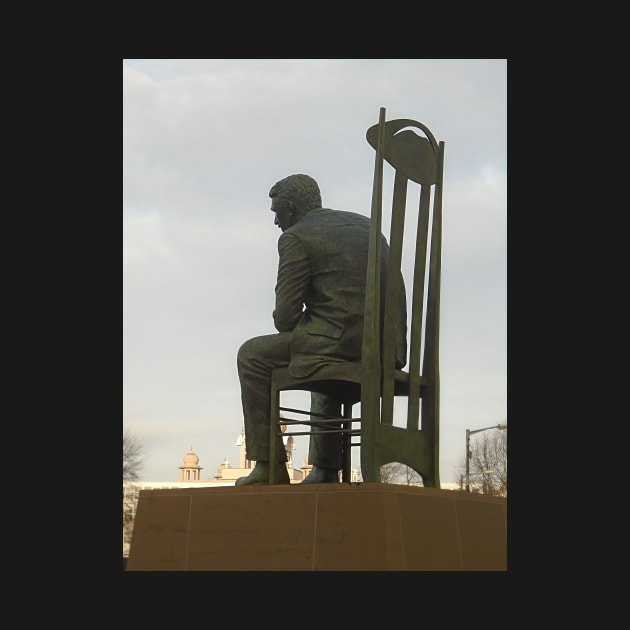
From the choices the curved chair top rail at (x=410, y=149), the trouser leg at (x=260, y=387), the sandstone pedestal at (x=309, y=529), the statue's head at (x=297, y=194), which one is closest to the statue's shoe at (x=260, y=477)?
the trouser leg at (x=260, y=387)

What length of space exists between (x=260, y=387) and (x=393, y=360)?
0.99m

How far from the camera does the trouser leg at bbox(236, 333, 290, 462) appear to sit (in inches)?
331

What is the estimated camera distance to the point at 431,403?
873 centimetres

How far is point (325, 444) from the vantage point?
349 inches

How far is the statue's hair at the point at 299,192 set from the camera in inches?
347

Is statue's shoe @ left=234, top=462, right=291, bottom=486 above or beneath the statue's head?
beneath

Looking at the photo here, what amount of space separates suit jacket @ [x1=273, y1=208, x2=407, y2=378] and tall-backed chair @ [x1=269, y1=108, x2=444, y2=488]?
0.20 m

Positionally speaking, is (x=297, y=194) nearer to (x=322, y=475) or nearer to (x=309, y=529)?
(x=322, y=475)

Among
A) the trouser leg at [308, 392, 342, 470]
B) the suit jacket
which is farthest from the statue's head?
the trouser leg at [308, 392, 342, 470]

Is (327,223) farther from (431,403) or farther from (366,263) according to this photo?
(431,403)

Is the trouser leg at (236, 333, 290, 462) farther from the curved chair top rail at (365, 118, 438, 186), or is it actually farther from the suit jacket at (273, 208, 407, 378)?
the curved chair top rail at (365, 118, 438, 186)

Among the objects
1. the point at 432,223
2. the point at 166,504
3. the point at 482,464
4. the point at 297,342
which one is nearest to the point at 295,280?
the point at 297,342

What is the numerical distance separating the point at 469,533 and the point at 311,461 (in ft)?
4.32

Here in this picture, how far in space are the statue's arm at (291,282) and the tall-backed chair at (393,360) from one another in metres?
0.38
